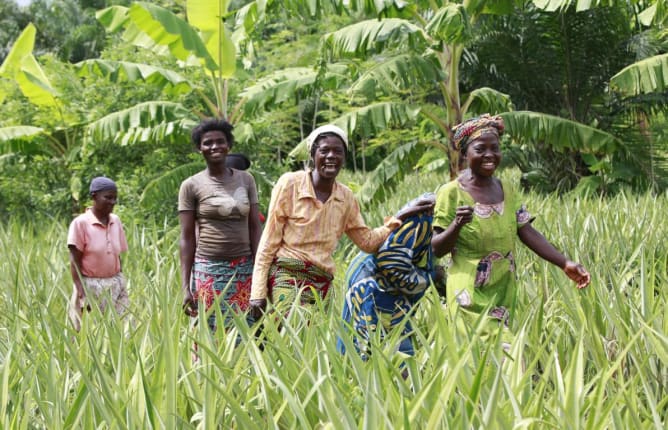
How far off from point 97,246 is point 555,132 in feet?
16.1

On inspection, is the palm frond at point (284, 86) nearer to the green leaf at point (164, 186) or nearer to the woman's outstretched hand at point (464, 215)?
the green leaf at point (164, 186)

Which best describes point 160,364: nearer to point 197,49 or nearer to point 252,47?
point 197,49

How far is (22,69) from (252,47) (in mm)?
2511

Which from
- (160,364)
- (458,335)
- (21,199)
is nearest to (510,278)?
(458,335)

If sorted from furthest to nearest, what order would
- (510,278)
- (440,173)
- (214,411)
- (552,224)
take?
→ (440,173), (552,224), (510,278), (214,411)

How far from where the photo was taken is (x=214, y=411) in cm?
195

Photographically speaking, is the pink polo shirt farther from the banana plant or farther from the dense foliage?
the banana plant

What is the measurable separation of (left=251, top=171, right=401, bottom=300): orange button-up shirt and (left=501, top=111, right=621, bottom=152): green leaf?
15.1ft

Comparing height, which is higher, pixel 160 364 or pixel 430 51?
pixel 430 51

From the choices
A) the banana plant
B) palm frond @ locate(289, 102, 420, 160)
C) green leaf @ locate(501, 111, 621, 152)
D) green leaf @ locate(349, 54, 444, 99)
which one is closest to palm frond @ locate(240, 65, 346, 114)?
the banana plant

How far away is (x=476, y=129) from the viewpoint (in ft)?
9.95

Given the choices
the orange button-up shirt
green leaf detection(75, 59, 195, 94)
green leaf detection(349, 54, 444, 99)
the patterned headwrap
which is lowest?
the orange button-up shirt

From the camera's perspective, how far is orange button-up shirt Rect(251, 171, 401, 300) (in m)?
3.20

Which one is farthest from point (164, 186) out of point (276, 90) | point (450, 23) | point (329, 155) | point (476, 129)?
point (476, 129)
